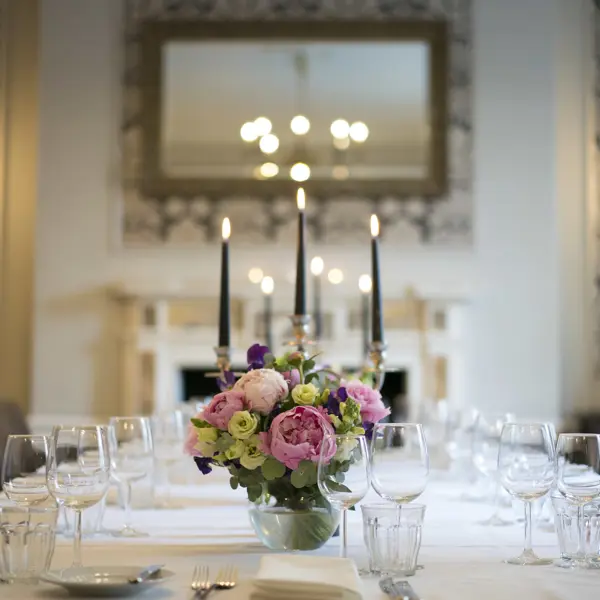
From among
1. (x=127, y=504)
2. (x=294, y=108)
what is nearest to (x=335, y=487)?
(x=127, y=504)

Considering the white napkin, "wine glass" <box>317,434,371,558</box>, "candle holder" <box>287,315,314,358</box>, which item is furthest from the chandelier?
the white napkin

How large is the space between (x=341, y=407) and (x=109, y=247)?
3.72 m

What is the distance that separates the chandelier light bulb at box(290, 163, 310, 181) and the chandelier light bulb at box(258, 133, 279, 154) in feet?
0.43

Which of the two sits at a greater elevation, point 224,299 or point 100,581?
point 224,299

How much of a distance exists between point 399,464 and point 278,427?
0.24 metres

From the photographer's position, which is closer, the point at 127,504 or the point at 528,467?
the point at 528,467

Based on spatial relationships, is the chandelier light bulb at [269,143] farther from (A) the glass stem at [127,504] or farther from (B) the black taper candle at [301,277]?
(A) the glass stem at [127,504]

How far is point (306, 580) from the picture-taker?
4.01 ft

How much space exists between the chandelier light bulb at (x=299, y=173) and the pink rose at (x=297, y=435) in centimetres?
365

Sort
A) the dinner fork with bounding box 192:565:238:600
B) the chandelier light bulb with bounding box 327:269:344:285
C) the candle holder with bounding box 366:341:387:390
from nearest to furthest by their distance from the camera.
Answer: the dinner fork with bounding box 192:565:238:600 < the candle holder with bounding box 366:341:387:390 < the chandelier light bulb with bounding box 327:269:344:285

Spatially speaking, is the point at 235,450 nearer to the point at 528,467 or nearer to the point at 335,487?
the point at 335,487

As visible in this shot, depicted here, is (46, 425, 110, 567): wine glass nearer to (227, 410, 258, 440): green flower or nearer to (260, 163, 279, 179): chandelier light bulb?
(227, 410, 258, 440): green flower

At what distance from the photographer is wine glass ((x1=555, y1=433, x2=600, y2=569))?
1.48 metres

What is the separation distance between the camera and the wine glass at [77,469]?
143cm
